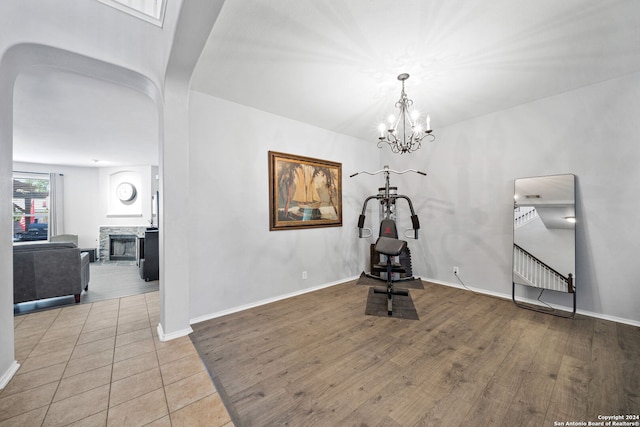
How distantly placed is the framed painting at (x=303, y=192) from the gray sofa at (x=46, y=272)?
2.87m

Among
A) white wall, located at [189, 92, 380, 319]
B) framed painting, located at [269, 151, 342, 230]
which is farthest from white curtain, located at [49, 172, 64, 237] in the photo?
framed painting, located at [269, 151, 342, 230]

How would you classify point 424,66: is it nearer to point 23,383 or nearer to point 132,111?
point 132,111

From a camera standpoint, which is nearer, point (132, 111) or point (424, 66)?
point (424, 66)

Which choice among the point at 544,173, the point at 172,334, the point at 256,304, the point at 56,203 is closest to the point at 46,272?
the point at 172,334

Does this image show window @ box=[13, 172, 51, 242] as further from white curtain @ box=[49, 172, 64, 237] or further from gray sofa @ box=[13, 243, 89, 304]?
gray sofa @ box=[13, 243, 89, 304]

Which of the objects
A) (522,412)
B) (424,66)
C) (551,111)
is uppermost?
(424,66)

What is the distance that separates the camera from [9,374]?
1.77 meters

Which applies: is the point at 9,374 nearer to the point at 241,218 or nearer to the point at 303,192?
the point at 241,218

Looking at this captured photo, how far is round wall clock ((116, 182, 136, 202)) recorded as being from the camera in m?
6.91

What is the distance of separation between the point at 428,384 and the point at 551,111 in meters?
3.59

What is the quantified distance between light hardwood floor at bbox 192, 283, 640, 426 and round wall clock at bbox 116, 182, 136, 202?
20.6 ft

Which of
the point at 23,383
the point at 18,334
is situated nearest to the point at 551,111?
the point at 23,383

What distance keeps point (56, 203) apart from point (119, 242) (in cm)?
180

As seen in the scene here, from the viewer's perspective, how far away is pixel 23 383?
1.72 m
